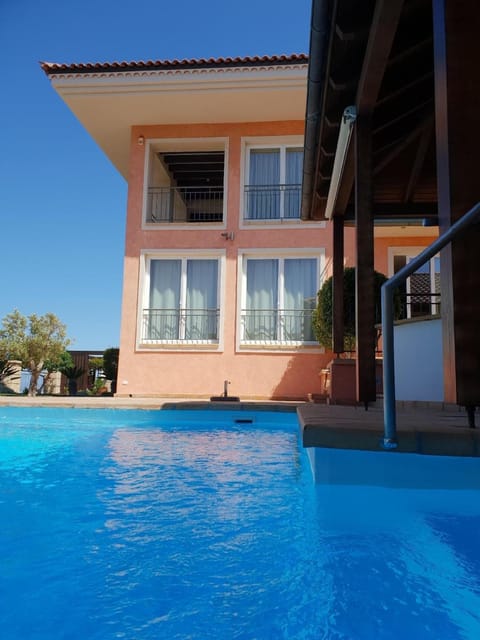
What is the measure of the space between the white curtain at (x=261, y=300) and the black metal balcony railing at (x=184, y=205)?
9.54 feet

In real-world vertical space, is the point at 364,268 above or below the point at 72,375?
above

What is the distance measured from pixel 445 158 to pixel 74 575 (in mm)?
2501

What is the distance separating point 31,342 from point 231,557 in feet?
44.2

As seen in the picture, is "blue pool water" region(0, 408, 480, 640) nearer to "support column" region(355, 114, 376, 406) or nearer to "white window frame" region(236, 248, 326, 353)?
"support column" region(355, 114, 376, 406)

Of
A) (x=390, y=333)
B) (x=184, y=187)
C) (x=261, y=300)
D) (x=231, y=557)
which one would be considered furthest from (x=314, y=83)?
(x=184, y=187)

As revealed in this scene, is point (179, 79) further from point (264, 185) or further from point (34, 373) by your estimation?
point (34, 373)

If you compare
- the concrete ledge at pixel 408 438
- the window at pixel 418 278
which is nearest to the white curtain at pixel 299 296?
the window at pixel 418 278

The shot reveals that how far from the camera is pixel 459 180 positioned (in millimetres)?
2494

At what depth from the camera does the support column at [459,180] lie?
7.76 ft

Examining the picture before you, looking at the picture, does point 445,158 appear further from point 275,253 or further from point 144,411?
point 275,253

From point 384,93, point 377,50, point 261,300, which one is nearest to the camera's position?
point 377,50

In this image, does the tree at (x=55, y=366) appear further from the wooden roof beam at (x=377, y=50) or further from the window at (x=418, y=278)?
the wooden roof beam at (x=377, y=50)

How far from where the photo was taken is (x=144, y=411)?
8305 mm

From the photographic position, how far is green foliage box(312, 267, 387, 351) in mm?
7855
